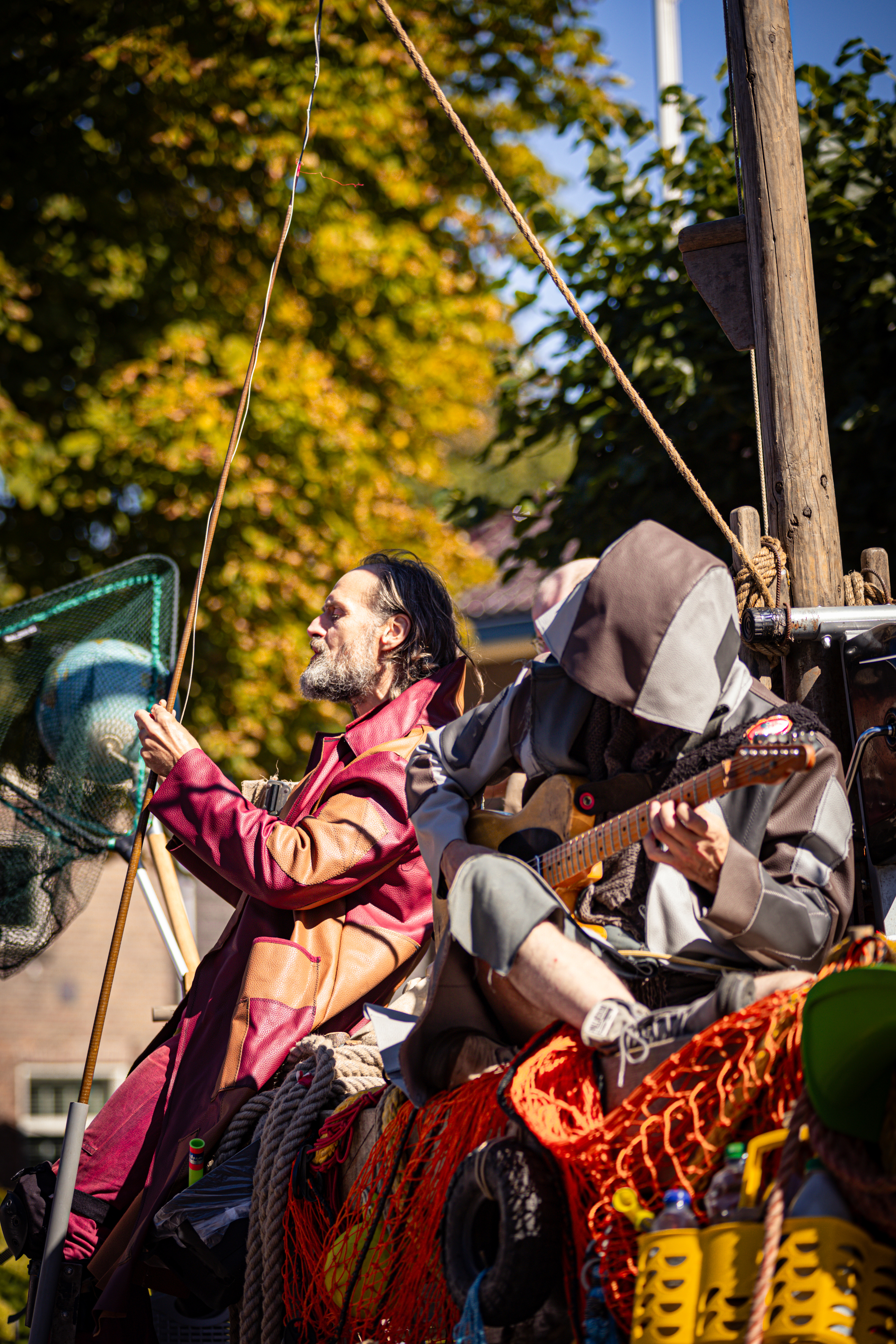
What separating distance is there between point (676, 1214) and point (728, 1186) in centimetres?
7

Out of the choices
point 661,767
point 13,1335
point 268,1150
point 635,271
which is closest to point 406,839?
point 268,1150

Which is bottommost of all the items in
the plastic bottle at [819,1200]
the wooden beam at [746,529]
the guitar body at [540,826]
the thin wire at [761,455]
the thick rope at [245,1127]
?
the thick rope at [245,1127]

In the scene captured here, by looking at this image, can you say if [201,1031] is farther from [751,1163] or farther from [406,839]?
[751,1163]

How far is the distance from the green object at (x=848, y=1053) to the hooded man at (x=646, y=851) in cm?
48

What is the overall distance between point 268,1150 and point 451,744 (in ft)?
3.07

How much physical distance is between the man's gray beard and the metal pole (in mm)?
1237

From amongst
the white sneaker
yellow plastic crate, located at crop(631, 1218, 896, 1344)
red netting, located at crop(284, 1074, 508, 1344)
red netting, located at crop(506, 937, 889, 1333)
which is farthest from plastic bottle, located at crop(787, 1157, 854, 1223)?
red netting, located at crop(284, 1074, 508, 1344)

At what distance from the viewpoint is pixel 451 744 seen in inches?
101

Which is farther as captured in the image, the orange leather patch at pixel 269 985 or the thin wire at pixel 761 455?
the thin wire at pixel 761 455

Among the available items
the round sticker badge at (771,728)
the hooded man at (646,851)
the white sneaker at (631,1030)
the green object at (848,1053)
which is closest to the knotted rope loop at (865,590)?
the hooded man at (646,851)

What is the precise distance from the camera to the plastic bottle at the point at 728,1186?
150 centimetres

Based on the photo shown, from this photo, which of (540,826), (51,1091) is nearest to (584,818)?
(540,826)

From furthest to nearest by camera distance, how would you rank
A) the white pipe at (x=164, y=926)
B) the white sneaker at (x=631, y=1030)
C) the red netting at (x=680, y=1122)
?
the white pipe at (x=164, y=926), the white sneaker at (x=631, y=1030), the red netting at (x=680, y=1122)

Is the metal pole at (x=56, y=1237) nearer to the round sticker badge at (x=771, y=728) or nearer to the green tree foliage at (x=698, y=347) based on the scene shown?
the round sticker badge at (x=771, y=728)
